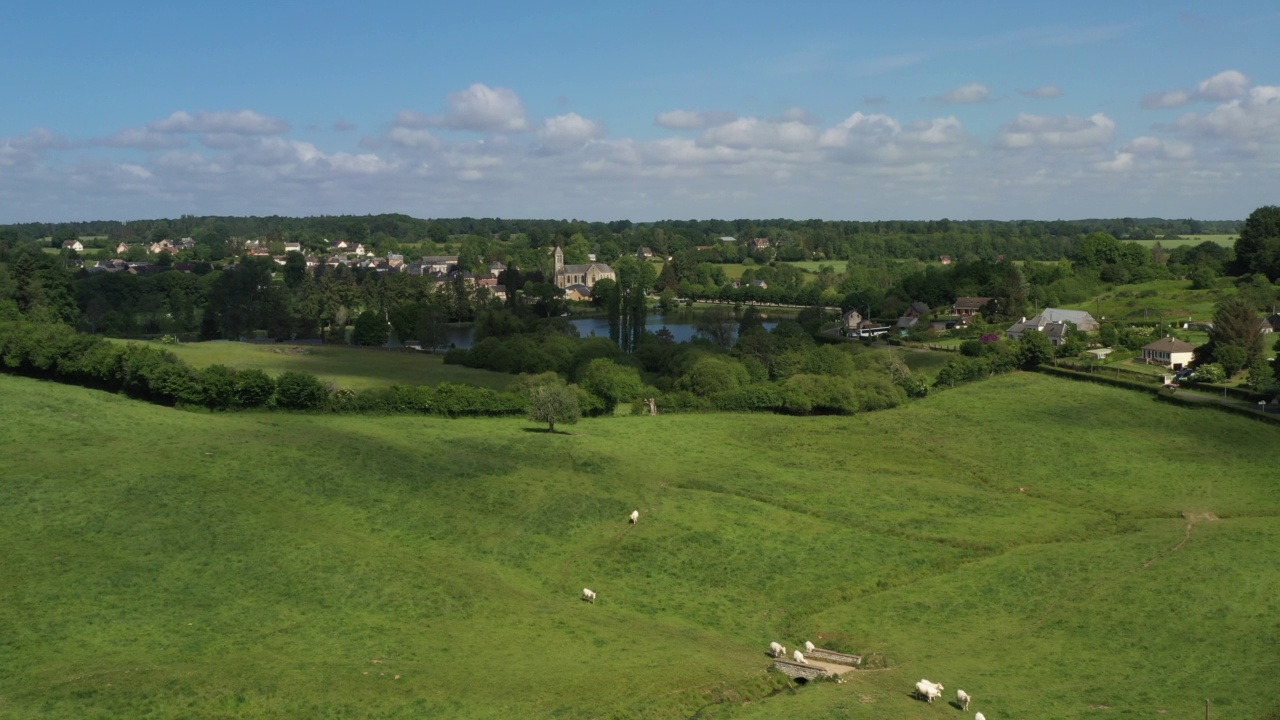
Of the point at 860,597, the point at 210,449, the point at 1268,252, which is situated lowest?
the point at 860,597

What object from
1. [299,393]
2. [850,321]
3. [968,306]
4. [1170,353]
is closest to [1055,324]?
[1170,353]

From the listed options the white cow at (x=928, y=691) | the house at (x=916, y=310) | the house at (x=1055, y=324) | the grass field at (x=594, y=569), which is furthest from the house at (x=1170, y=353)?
the white cow at (x=928, y=691)

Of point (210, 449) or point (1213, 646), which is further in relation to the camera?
point (210, 449)

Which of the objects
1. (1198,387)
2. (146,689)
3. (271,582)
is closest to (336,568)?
(271,582)

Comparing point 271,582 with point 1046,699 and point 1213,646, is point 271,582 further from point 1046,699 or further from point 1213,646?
point 1213,646

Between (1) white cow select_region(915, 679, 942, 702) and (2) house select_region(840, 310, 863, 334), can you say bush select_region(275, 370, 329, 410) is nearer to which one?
(1) white cow select_region(915, 679, 942, 702)

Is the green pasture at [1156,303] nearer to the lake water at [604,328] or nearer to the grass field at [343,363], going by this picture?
the lake water at [604,328]
